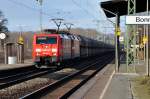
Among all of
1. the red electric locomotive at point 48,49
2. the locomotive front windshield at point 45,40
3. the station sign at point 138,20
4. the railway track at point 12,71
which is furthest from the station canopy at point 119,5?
the station sign at point 138,20

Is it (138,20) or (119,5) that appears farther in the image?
(119,5)

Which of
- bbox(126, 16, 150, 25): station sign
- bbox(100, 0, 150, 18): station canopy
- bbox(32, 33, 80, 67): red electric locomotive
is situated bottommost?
bbox(32, 33, 80, 67): red electric locomotive

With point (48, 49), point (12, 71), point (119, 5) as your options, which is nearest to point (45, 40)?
point (48, 49)

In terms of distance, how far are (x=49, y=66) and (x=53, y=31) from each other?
357 centimetres

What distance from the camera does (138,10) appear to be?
4216 cm

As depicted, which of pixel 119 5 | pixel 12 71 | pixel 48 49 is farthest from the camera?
pixel 48 49

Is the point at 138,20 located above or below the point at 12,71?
above

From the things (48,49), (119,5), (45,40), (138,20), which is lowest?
(48,49)

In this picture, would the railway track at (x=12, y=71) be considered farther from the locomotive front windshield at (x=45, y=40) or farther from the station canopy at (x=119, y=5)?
the station canopy at (x=119, y=5)

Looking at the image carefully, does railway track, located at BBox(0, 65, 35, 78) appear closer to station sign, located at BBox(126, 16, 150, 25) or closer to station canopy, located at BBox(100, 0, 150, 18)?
station canopy, located at BBox(100, 0, 150, 18)

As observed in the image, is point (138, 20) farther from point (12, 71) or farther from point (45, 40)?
point (45, 40)

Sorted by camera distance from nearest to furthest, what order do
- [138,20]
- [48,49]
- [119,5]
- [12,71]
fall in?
[138,20] → [119,5] → [12,71] → [48,49]

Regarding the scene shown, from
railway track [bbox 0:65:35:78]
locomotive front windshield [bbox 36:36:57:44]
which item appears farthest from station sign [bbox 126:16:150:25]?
locomotive front windshield [bbox 36:36:57:44]

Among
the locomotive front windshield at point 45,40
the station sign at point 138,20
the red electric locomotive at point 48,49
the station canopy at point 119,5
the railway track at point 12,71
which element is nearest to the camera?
the station sign at point 138,20
